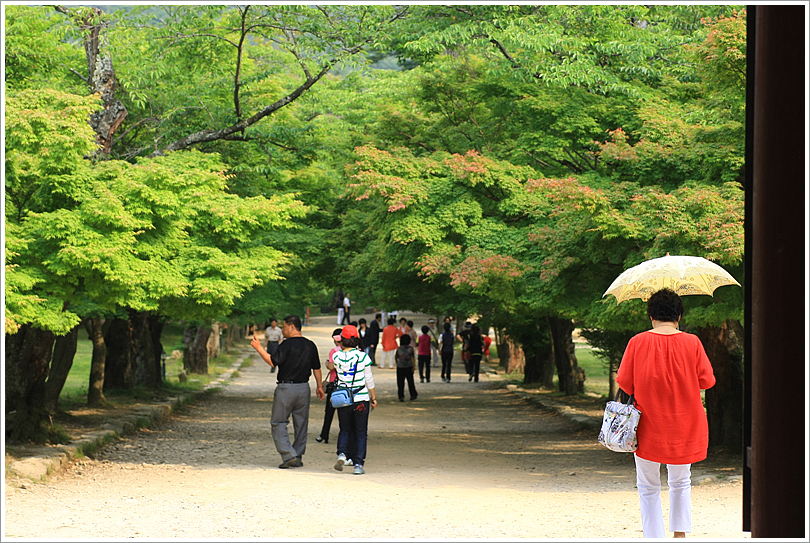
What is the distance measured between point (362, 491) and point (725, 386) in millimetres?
5932

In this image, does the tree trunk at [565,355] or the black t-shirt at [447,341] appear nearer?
the tree trunk at [565,355]

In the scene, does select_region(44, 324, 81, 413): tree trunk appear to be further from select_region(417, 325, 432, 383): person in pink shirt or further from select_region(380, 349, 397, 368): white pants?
select_region(380, 349, 397, 368): white pants

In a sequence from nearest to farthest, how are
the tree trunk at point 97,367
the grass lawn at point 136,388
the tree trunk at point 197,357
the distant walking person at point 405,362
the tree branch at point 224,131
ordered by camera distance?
the tree branch at point 224,131, the tree trunk at point 97,367, the distant walking person at point 405,362, the grass lawn at point 136,388, the tree trunk at point 197,357

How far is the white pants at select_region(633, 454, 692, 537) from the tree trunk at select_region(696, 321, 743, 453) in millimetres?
6766

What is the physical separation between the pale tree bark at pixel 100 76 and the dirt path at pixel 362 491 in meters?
5.41

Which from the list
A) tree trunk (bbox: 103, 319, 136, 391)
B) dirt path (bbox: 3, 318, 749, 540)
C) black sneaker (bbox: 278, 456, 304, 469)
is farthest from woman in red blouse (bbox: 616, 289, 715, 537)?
tree trunk (bbox: 103, 319, 136, 391)

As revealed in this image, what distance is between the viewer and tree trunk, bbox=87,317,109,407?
56.0ft

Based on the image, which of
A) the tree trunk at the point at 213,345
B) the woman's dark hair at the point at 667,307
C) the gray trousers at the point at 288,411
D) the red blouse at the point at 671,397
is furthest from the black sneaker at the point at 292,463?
the tree trunk at the point at 213,345

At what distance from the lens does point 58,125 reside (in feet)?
32.0

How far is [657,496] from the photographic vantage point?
5.45 meters

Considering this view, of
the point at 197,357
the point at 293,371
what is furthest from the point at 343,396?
the point at 197,357

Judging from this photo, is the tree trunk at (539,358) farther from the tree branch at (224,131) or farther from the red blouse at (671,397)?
the red blouse at (671,397)

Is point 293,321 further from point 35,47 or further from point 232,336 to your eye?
point 232,336

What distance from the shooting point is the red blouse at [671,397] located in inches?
207
